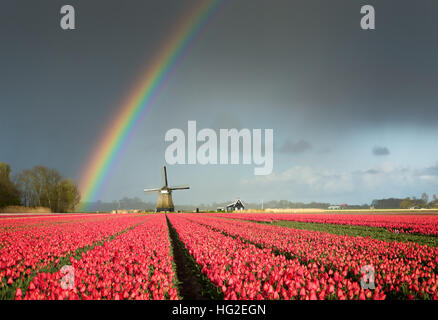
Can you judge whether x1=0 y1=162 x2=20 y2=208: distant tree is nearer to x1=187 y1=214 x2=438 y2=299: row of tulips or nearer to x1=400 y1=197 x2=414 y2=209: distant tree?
x1=187 y1=214 x2=438 y2=299: row of tulips

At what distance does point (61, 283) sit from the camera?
6129 millimetres

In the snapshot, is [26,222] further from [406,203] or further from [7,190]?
[406,203]

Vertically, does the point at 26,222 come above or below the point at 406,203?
above

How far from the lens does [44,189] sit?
3280 inches

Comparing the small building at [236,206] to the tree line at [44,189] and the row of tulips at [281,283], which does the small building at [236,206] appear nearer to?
the tree line at [44,189]

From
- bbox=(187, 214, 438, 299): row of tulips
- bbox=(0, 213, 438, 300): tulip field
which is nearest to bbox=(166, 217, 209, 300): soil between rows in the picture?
bbox=(0, 213, 438, 300): tulip field

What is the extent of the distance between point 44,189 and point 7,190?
14944mm

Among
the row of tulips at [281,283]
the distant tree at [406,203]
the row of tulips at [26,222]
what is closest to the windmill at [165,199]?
the row of tulips at [26,222]

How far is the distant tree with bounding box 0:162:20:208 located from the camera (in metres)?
67.7

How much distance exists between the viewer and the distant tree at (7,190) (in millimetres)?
67688

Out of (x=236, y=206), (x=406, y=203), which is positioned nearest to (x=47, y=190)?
(x=236, y=206)

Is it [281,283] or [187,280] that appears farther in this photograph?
[187,280]

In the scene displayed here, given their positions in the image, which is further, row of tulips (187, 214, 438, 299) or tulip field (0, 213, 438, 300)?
row of tulips (187, 214, 438, 299)
